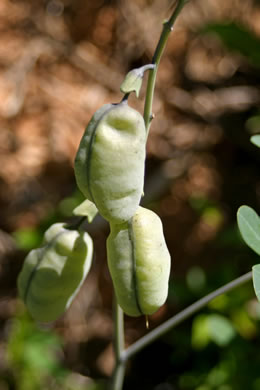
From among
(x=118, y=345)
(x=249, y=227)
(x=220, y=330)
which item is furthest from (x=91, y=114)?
(x=249, y=227)

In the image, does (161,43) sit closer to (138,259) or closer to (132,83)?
(132,83)

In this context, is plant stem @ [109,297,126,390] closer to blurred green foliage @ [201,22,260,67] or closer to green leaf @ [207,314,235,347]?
green leaf @ [207,314,235,347]

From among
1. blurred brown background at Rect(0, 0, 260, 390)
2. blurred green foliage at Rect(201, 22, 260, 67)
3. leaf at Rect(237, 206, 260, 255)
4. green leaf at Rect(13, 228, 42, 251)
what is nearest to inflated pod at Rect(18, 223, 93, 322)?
leaf at Rect(237, 206, 260, 255)

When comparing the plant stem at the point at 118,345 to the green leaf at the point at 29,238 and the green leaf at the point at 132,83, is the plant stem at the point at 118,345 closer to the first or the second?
the green leaf at the point at 132,83

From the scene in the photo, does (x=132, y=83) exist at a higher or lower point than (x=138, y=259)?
higher

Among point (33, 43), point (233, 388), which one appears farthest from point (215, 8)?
point (233, 388)

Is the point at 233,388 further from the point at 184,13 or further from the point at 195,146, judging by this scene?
the point at 184,13
